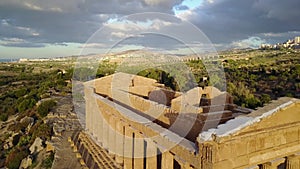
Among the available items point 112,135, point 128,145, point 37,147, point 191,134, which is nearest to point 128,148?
point 128,145

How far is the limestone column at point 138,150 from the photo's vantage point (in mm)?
10367

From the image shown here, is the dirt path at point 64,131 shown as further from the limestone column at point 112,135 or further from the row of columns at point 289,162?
the row of columns at point 289,162

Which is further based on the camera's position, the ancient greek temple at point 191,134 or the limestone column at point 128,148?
the limestone column at point 128,148

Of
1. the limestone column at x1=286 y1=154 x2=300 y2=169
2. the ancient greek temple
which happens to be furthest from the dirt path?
the limestone column at x1=286 y1=154 x2=300 y2=169

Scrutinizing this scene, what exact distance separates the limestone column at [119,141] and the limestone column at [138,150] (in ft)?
3.41

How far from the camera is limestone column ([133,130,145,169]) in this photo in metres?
10.4

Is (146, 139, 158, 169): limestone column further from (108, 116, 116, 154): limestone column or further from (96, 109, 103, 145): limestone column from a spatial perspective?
(96, 109, 103, 145): limestone column

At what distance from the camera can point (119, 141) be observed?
475 inches

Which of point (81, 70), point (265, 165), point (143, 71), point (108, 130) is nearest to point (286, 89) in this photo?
point (143, 71)

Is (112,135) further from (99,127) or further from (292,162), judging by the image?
(292,162)

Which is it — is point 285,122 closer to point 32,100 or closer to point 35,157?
point 35,157

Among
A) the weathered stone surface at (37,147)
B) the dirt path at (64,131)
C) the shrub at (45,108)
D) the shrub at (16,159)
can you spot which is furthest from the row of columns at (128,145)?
the shrub at (45,108)

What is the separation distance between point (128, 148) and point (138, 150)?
77 cm

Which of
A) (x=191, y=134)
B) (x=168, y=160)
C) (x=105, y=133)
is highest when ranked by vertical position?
(x=191, y=134)
